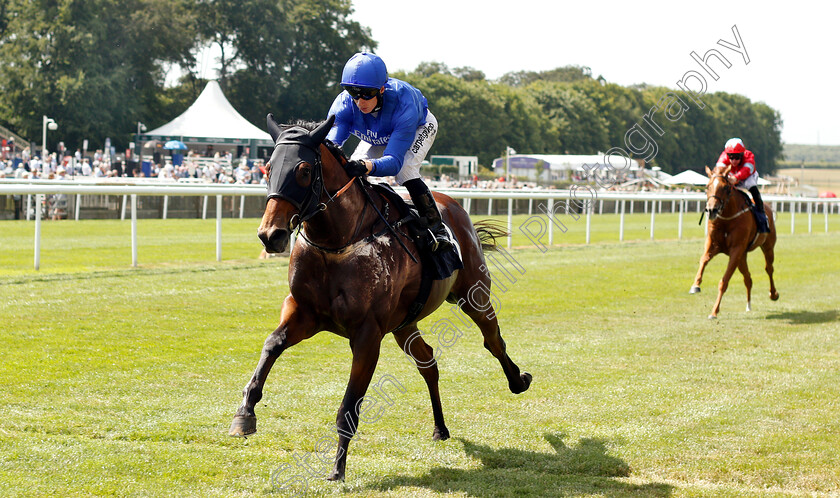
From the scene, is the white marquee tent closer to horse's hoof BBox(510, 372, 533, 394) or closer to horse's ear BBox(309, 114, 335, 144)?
horse's hoof BBox(510, 372, 533, 394)

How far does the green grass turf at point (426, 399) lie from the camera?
4.13 metres

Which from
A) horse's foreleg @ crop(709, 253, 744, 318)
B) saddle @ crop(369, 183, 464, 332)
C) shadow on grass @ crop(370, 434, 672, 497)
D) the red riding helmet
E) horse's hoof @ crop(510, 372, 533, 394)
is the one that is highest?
the red riding helmet

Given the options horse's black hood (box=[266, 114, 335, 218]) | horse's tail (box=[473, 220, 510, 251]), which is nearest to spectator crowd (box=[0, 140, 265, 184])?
horse's tail (box=[473, 220, 510, 251])

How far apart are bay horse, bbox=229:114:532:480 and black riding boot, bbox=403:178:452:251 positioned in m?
0.24

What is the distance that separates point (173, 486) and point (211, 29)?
186ft

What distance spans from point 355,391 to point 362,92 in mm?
1468

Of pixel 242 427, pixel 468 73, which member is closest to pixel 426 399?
pixel 242 427

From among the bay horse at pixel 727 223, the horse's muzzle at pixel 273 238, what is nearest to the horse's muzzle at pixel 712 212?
the bay horse at pixel 727 223

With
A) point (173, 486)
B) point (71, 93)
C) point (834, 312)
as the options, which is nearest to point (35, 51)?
point (71, 93)

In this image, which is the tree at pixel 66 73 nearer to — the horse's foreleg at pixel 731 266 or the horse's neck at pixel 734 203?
the horse's neck at pixel 734 203

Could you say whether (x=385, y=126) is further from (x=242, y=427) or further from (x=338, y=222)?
(x=242, y=427)

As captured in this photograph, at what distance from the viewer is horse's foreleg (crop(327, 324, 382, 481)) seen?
13.1 feet

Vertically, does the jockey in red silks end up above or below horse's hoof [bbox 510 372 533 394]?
above

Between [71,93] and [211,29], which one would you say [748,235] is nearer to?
[71,93]
